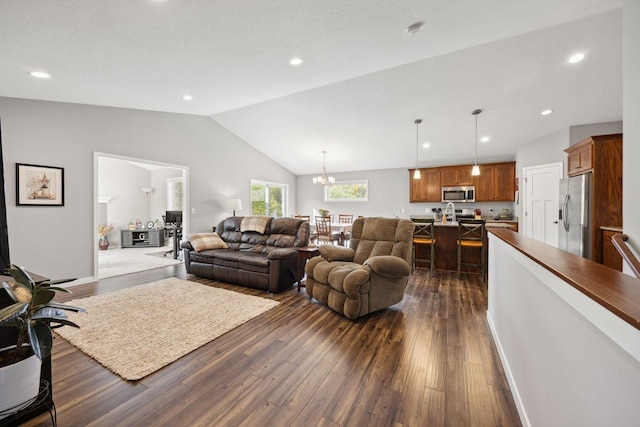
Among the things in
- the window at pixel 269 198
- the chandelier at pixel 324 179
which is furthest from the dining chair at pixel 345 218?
the window at pixel 269 198

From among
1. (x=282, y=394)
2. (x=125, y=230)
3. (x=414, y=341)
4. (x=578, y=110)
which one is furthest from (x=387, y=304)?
(x=125, y=230)

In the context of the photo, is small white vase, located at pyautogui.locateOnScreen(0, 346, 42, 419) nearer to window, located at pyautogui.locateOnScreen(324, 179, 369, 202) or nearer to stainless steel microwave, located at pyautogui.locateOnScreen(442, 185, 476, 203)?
stainless steel microwave, located at pyautogui.locateOnScreen(442, 185, 476, 203)

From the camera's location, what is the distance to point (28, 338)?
1195 millimetres

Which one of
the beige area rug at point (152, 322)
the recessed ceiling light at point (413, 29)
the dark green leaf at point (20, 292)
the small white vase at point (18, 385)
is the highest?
the recessed ceiling light at point (413, 29)

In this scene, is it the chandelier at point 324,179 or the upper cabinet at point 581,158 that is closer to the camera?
the upper cabinet at point 581,158

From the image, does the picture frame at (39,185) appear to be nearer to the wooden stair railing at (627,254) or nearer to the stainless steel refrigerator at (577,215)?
the wooden stair railing at (627,254)

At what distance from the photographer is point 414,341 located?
2.27 meters

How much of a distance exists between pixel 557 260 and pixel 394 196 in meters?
6.71

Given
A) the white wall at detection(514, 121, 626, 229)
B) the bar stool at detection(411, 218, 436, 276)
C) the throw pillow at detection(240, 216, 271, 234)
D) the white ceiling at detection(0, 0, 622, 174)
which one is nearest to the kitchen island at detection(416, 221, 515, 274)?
the bar stool at detection(411, 218, 436, 276)

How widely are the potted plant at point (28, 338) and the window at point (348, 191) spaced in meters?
7.49

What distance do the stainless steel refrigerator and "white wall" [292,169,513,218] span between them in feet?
8.41

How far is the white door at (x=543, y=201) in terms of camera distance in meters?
4.93

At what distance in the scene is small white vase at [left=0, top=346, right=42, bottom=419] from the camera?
1.13 meters

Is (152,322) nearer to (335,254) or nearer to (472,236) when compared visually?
(335,254)
